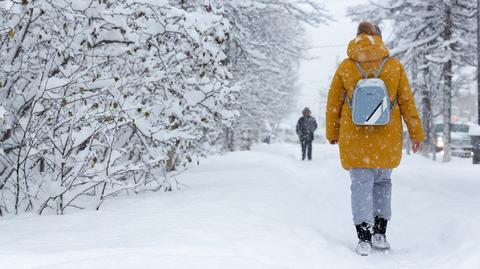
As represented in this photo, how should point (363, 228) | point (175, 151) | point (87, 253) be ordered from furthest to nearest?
1. point (175, 151)
2. point (363, 228)
3. point (87, 253)

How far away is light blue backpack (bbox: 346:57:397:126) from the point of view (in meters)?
3.98

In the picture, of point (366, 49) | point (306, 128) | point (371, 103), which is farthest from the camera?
point (306, 128)

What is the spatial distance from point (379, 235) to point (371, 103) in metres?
1.12

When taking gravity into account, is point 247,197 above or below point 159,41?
below

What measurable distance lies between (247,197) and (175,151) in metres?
1.14

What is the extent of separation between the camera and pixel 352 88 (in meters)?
4.15

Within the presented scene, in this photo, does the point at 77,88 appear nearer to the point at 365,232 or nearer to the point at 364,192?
the point at 364,192

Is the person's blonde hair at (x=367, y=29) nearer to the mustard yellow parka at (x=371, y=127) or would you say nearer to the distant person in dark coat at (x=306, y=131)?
the mustard yellow parka at (x=371, y=127)

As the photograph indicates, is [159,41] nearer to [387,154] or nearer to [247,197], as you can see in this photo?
[247,197]

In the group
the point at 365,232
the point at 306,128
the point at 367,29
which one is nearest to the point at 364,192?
the point at 365,232

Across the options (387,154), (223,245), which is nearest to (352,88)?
(387,154)

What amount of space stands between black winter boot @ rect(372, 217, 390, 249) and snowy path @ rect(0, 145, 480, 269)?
0.10 m

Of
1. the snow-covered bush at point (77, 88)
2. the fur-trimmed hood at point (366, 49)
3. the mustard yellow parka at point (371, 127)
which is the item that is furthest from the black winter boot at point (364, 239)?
the snow-covered bush at point (77, 88)

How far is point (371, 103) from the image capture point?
3.98 meters
